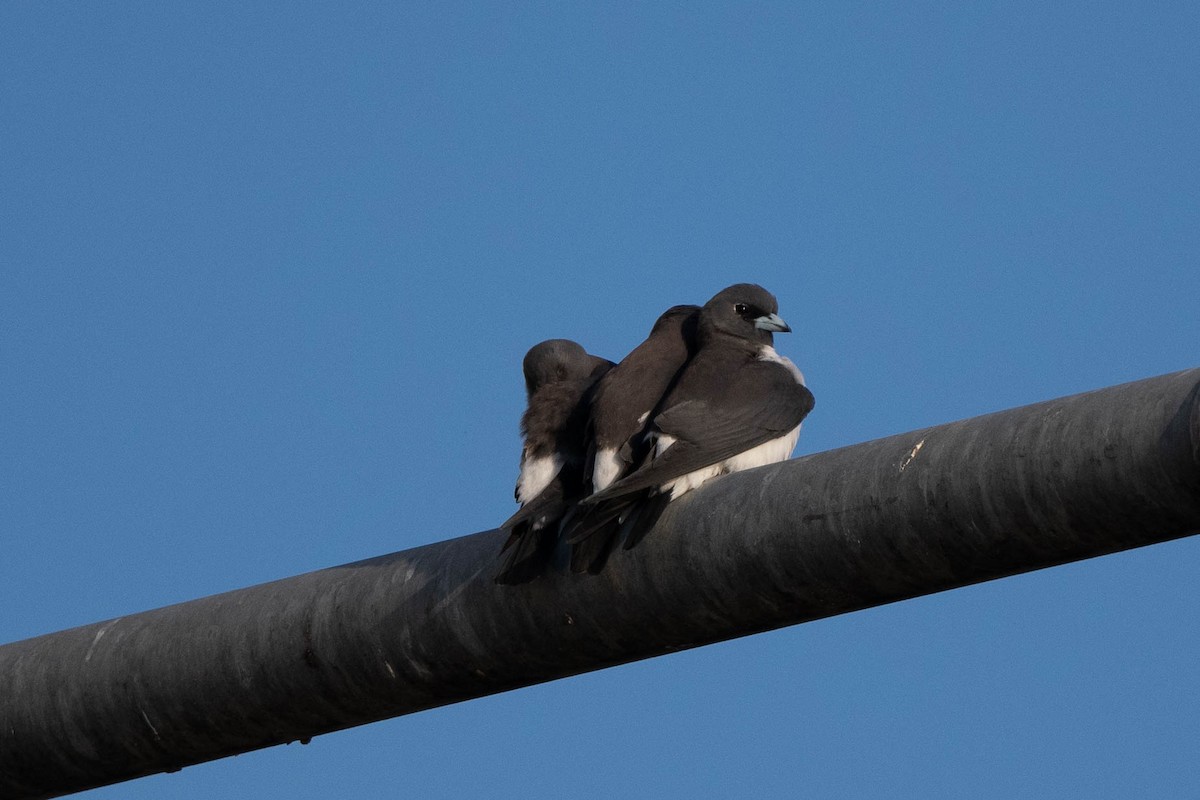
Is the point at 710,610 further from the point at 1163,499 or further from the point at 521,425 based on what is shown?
the point at 521,425

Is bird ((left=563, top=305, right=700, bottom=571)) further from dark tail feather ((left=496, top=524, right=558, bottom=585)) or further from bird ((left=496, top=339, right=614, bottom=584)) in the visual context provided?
dark tail feather ((left=496, top=524, right=558, bottom=585))

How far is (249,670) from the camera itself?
3.92m

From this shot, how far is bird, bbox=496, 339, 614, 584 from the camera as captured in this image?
155 inches

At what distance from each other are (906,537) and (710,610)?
51cm

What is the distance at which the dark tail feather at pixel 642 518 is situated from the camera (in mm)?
3756

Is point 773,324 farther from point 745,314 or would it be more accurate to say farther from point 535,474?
point 535,474

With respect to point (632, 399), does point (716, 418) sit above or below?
below

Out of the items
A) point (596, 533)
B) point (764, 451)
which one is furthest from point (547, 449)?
point (596, 533)

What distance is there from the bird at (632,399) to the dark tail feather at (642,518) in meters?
0.28

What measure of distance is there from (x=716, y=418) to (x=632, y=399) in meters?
0.29

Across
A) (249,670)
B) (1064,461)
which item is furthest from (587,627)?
(1064,461)

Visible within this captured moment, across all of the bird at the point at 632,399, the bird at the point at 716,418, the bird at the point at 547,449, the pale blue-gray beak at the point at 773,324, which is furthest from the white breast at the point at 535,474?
the pale blue-gray beak at the point at 773,324

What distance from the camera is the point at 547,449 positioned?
18.6 ft

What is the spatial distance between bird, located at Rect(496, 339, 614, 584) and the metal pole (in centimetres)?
7
